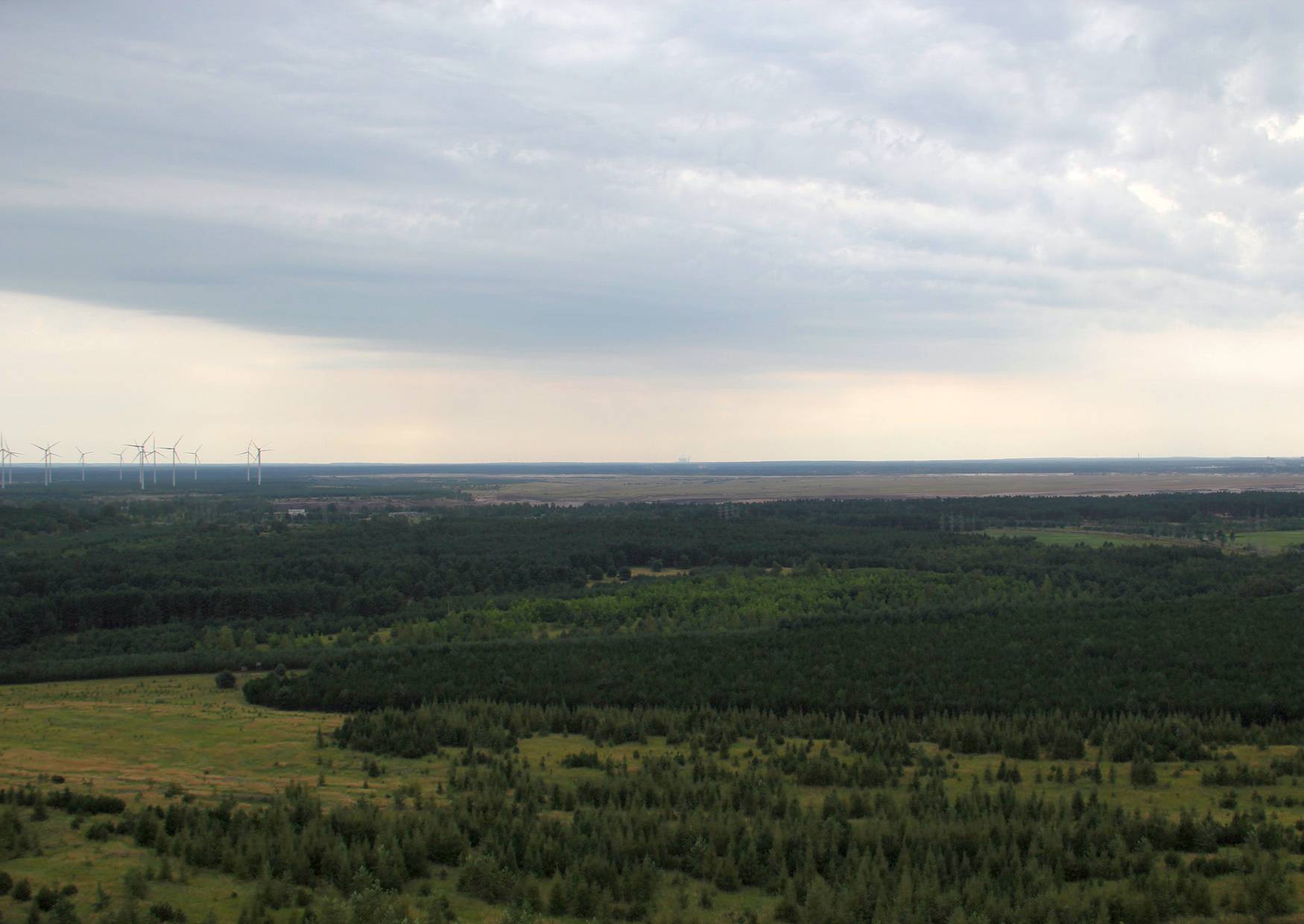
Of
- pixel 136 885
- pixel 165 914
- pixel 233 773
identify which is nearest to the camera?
pixel 165 914

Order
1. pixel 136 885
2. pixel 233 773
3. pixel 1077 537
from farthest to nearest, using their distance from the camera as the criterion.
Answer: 1. pixel 1077 537
2. pixel 233 773
3. pixel 136 885

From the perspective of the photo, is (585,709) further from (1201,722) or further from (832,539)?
(832,539)

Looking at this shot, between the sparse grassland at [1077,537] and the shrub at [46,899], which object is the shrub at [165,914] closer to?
the shrub at [46,899]

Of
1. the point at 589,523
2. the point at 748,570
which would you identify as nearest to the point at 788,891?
the point at 748,570

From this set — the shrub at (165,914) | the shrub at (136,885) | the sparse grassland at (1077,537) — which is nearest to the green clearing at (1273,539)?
the sparse grassland at (1077,537)

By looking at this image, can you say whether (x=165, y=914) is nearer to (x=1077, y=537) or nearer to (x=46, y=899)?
(x=46, y=899)

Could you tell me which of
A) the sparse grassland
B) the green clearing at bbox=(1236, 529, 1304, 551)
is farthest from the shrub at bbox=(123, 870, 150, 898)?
the green clearing at bbox=(1236, 529, 1304, 551)

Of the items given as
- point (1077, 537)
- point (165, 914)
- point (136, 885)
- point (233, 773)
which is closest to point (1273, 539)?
point (1077, 537)

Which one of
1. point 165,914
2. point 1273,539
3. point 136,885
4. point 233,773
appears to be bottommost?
point 233,773

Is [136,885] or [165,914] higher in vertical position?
[136,885]

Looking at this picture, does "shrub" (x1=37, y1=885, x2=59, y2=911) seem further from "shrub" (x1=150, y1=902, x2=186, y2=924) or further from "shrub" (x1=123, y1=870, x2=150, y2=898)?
"shrub" (x1=150, y1=902, x2=186, y2=924)
